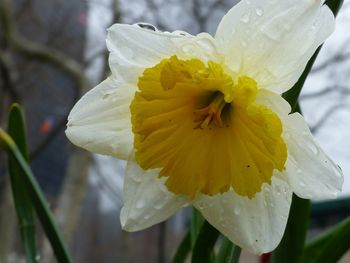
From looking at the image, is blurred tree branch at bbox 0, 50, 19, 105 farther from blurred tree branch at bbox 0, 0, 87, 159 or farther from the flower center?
the flower center

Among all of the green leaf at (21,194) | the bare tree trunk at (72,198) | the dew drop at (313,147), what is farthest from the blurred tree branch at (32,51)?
the dew drop at (313,147)

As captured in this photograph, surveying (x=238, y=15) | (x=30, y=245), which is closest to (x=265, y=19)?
(x=238, y=15)

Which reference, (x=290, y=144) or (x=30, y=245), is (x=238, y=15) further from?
(x=30, y=245)

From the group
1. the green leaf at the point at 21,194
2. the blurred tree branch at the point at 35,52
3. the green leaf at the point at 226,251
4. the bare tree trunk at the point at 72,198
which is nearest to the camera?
the green leaf at the point at 226,251

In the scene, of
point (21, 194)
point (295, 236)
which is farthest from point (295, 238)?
point (21, 194)

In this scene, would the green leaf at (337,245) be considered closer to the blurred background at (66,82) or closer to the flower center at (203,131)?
the flower center at (203,131)

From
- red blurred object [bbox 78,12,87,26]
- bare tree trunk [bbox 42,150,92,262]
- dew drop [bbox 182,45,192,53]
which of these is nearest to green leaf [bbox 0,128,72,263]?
dew drop [bbox 182,45,192,53]
